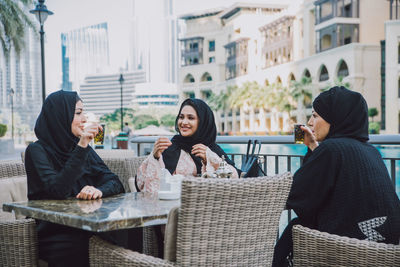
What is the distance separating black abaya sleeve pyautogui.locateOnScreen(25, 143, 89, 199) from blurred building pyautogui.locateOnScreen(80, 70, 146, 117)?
136253 mm

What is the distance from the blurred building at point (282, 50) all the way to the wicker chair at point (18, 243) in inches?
1593

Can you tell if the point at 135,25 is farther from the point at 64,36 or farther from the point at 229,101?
the point at 229,101

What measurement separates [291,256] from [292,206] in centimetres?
30

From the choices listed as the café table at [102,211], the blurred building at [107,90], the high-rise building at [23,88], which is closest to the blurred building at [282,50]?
the high-rise building at [23,88]

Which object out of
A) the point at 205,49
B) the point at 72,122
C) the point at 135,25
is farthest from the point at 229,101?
the point at 135,25

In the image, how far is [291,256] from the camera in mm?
2246

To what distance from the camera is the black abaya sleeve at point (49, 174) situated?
7.75ft

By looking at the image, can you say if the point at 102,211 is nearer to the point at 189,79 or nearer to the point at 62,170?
the point at 62,170

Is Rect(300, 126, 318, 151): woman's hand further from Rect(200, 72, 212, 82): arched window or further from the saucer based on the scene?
Rect(200, 72, 212, 82): arched window

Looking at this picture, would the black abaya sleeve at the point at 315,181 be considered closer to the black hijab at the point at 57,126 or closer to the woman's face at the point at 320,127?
the woman's face at the point at 320,127

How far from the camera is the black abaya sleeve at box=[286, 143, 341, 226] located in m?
2.09

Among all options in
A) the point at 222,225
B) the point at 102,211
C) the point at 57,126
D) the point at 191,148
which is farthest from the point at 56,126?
the point at 222,225

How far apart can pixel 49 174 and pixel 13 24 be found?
579 inches

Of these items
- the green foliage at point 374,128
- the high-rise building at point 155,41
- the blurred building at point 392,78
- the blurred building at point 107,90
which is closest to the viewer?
the green foliage at point 374,128
